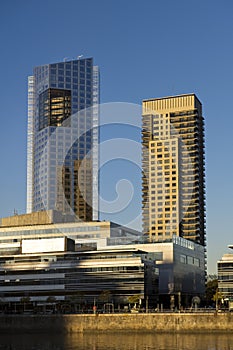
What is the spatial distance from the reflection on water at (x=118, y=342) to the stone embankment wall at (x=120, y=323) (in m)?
3.03

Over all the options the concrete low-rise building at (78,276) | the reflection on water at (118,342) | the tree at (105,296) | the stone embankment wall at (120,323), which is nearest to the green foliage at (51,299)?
the concrete low-rise building at (78,276)

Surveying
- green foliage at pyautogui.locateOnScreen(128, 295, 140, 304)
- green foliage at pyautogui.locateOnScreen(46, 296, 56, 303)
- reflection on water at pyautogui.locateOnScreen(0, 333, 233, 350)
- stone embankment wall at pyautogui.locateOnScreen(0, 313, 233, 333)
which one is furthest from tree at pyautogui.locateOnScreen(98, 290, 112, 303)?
reflection on water at pyautogui.locateOnScreen(0, 333, 233, 350)

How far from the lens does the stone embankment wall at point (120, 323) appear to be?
118 metres

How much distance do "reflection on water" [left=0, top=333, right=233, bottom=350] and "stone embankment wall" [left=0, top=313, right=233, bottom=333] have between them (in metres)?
3.03

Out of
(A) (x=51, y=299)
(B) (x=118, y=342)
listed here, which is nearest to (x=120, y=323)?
(B) (x=118, y=342)

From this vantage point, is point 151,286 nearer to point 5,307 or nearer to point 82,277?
point 82,277

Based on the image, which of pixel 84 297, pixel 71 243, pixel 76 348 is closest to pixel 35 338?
pixel 76 348

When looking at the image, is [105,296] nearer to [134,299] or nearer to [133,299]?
[133,299]

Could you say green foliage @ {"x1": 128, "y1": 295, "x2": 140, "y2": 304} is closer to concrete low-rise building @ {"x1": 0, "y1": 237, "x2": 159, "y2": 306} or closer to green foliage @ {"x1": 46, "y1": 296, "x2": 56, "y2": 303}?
concrete low-rise building @ {"x1": 0, "y1": 237, "x2": 159, "y2": 306}

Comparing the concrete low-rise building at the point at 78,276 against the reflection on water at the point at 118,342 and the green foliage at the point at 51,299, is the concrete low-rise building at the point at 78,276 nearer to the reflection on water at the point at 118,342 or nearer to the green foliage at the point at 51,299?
the green foliage at the point at 51,299

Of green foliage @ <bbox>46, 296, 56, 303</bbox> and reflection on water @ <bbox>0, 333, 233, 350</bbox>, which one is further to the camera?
green foliage @ <bbox>46, 296, 56, 303</bbox>

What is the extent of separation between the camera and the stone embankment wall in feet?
387

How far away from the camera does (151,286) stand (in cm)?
17638

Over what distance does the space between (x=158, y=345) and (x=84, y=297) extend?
7447 centimetres
